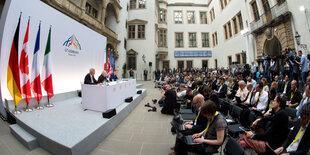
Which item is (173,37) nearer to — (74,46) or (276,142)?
(74,46)

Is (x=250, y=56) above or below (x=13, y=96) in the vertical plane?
above

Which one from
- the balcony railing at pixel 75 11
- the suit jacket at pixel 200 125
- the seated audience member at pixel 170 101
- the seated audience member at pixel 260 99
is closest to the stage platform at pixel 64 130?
the seated audience member at pixel 170 101

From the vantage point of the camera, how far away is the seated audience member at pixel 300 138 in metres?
1.58

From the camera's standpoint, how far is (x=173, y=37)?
907 inches

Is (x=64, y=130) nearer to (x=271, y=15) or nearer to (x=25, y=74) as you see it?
(x=25, y=74)

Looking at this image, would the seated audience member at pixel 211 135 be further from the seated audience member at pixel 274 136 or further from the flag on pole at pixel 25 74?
the flag on pole at pixel 25 74

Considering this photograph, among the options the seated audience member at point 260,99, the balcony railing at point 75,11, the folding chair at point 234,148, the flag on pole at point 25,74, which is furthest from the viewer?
the balcony railing at point 75,11

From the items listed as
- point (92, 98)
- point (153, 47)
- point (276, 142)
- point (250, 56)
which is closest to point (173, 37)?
point (153, 47)

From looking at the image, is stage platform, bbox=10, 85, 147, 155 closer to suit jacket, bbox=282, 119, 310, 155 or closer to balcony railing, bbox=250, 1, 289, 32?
suit jacket, bbox=282, 119, 310, 155

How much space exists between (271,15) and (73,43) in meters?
14.3

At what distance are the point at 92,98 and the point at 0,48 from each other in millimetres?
2894

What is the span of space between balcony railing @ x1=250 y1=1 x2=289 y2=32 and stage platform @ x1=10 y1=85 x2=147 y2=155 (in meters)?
13.1

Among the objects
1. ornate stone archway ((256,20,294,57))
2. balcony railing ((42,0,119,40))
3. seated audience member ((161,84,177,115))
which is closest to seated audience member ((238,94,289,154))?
seated audience member ((161,84,177,115))

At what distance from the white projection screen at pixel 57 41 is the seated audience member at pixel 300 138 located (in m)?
6.68
